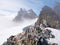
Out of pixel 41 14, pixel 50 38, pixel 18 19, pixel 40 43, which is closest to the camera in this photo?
pixel 40 43

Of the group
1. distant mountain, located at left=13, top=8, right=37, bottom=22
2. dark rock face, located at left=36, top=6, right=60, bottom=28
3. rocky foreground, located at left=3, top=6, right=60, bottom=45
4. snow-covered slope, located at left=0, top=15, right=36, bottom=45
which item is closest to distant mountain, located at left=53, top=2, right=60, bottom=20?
dark rock face, located at left=36, top=6, right=60, bottom=28

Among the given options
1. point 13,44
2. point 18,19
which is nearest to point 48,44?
point 13,44

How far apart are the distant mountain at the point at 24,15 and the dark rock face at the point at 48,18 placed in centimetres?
7755

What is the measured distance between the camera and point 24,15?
18988 centimetres

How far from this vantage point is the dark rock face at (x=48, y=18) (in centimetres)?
9160

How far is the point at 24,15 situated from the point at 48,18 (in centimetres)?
9295

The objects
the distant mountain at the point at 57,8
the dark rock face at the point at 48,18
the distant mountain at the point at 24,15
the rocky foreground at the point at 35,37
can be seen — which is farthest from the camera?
the distant mountain at the point at 24,15

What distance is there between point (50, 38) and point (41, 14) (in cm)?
3222

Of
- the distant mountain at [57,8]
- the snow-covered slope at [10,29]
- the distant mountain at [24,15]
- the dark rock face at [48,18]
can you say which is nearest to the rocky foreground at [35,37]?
the dark rock face at [48,18]

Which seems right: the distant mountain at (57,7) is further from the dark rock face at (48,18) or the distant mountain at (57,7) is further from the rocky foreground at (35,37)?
the rocky foreground at (35,37)

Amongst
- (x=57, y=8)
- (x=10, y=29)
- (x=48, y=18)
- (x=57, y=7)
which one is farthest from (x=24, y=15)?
(x=48, y=18)

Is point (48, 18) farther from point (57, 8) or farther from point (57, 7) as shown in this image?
A: point (57, 7)

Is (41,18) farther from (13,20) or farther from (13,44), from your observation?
(13,20)

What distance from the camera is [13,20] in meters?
189
